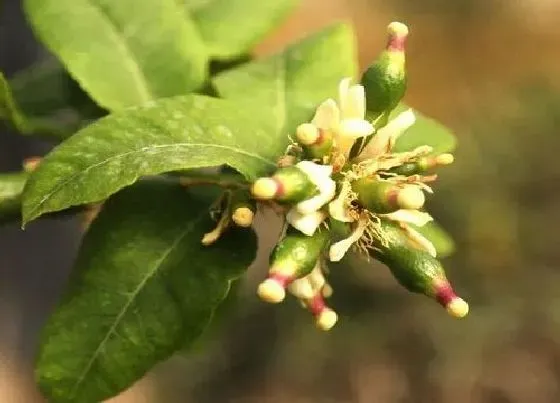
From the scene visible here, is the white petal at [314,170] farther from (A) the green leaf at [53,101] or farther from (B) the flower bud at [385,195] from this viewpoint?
(A) the green leaf at [53,101]

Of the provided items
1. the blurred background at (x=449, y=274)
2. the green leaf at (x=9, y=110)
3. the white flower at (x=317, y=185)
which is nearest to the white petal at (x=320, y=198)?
the white flower at (x=317, y=185)

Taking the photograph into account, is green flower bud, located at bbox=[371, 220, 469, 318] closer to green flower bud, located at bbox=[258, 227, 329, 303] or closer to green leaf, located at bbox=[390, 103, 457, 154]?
green flower bud, located at bbox=[258, 227, 329, 303]

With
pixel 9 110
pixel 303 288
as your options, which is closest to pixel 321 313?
pixel 303 288

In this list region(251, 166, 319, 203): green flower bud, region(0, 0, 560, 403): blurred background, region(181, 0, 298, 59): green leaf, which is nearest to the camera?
region(251, 166, 319, 203): green flower bud

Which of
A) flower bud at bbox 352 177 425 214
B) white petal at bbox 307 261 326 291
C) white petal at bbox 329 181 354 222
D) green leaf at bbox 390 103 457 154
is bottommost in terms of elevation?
green leaf at bbox 390 103 457 154

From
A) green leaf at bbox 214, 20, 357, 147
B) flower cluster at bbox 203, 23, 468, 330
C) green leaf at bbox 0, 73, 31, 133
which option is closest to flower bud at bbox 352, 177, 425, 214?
flower cluster at bbox 203, 23, 468, 330
